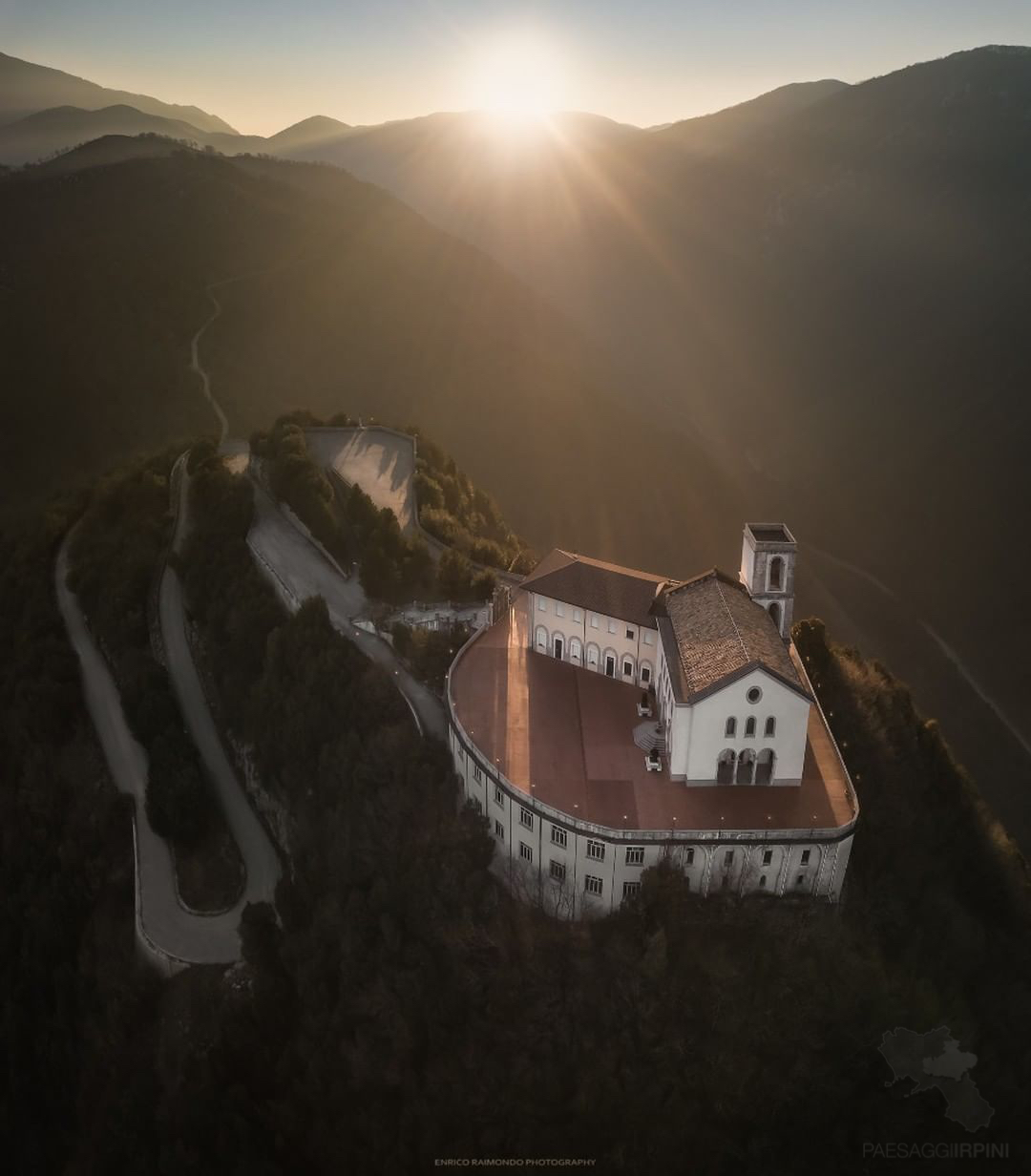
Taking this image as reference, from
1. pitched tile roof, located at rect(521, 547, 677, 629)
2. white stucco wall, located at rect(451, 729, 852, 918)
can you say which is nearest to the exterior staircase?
pitched tile roof, located at rect(521, 547, 677, 629)

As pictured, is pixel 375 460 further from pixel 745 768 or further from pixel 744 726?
pixel 745 768

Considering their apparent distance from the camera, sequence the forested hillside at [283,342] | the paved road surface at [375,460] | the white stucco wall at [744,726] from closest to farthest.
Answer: the white stucco wall at [744,726] < the paved road surface at [375,460] < the forested hillside at [283,342]

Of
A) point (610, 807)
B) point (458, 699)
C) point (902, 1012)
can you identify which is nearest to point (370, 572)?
point (458, 699)

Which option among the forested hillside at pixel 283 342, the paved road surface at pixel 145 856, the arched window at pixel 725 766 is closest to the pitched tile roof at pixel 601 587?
the arched window at pixel 725 766

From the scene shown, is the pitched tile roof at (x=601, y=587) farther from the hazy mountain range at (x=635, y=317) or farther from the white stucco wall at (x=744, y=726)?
the hazy mountain range at (x=635, y=317)

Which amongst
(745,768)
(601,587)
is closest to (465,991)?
(745,768)
